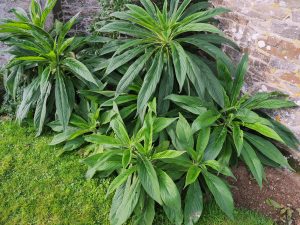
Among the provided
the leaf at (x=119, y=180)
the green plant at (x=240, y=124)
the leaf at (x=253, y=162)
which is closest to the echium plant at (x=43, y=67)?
the leaf at (x=119, y=180)

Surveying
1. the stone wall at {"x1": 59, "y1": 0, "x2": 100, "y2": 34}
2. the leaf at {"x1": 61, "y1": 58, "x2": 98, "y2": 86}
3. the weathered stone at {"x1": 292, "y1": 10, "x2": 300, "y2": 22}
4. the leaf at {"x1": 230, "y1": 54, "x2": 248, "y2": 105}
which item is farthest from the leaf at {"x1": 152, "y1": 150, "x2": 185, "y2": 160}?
the stone wall at {"x1": 59, "y1": 0, "x2": 100, "y2": 34}

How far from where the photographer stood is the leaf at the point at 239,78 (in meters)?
3.21

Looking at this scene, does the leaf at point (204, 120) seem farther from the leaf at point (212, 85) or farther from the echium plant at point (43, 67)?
the echium plant at point (43, 67)

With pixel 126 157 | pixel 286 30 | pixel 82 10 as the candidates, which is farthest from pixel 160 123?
pixel 82 10

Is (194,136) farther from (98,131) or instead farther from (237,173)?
(98,131)

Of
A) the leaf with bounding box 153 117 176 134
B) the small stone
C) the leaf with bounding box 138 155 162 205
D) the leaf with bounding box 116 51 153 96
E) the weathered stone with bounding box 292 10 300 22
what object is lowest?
the leaf with bounding box 138 155 162 205

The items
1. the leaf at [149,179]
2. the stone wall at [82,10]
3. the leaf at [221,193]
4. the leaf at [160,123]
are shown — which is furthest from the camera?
the stone wall at [82,10]

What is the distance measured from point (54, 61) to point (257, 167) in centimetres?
230

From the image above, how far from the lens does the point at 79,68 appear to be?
135 inches

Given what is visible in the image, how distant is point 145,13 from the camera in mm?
3330

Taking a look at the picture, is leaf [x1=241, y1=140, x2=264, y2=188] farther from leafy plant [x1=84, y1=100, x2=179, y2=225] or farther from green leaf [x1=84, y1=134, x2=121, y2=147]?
green leaf [x1=84, y1=134, x2=121, y2=147]

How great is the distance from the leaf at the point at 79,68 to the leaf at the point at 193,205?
1394 millimetres

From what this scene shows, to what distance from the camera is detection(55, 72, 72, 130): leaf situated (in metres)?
3.40

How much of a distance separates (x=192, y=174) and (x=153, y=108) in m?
0.69
